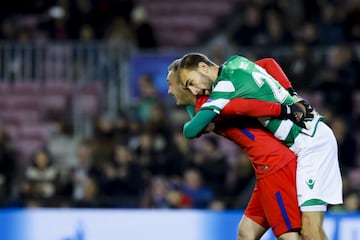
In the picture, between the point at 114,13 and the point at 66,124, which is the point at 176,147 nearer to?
the point at 66,124

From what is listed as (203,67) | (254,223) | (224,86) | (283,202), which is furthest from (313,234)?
(203,67)

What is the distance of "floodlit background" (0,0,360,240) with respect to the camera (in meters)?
12.4

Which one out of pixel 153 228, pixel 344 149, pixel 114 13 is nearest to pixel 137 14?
pixel 114 13

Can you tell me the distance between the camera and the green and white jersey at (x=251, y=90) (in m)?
7.22

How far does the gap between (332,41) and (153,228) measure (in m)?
5.87

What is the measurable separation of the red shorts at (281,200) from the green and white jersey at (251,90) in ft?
0.73

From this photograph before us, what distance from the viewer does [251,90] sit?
7.32 metres

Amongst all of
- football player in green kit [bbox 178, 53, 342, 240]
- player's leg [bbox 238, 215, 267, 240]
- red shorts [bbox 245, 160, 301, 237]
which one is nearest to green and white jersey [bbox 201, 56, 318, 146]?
football player in green kit [bbox 178, 53, 342, 240]

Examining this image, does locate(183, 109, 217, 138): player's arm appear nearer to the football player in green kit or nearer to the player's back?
the football player in green kit

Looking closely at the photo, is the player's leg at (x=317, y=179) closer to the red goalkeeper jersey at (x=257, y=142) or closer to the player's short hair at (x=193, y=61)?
the red goalkeeper jersey at (x=257, y=142)

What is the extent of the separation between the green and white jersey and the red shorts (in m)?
0.22

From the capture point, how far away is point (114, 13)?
631 inches

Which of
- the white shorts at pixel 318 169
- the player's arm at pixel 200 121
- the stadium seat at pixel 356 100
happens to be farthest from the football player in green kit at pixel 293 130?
the stadium seat at pixel 356 100

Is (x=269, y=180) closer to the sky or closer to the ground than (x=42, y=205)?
closer to the sky
